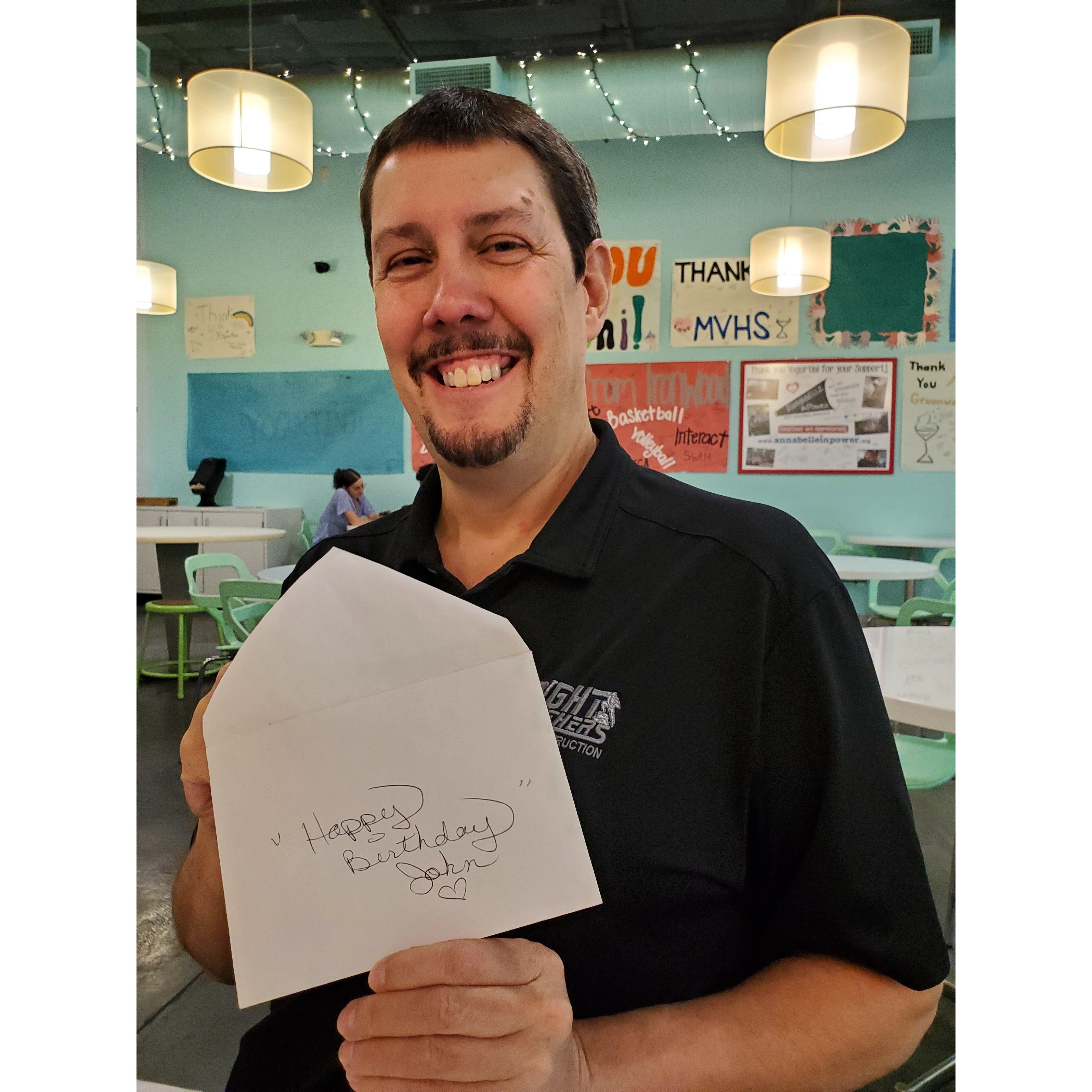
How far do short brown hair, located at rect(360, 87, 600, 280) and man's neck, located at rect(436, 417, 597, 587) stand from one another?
23cm

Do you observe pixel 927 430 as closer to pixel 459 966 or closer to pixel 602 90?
pixel 602 90

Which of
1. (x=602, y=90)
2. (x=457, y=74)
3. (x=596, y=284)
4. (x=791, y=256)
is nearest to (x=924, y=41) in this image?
(x=791, y=256)

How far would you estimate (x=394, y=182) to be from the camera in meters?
0.87

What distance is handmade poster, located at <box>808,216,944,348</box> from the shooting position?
19.0ft

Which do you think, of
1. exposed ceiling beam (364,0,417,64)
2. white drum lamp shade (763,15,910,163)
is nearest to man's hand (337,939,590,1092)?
white drum lamp shade (763,15,910,163)

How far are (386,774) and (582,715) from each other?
24 centimetres

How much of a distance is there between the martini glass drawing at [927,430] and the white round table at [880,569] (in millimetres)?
2082

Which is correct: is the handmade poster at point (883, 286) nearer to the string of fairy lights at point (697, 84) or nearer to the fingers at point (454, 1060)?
the string of fairy lights at point (697, 84)

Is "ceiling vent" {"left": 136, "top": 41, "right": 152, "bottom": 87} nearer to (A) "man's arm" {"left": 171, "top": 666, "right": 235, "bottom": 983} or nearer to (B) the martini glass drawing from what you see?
(A) "man's arm" {"left": 171, "top": 666, "right": 235, "bottom": 983}

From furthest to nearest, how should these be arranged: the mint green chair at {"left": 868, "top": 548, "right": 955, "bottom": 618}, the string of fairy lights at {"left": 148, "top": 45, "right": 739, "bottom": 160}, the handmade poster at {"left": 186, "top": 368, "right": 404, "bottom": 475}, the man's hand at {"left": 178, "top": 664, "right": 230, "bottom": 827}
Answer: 1. the handmade poster at {"left": 186, "top": 368, "right": 404, "bottom": 475}
2. the string of fairy lights at {"left": 148, "top": 45, "right": 739, "bottom": 160}
3. the mint green chair at {"left": 868, "top": 548, "right": 955, "bottom": 618}
4. the man's hand at {"left": 178, "top": 664, "right": 230, "bottom": 827}

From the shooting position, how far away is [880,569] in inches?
155
